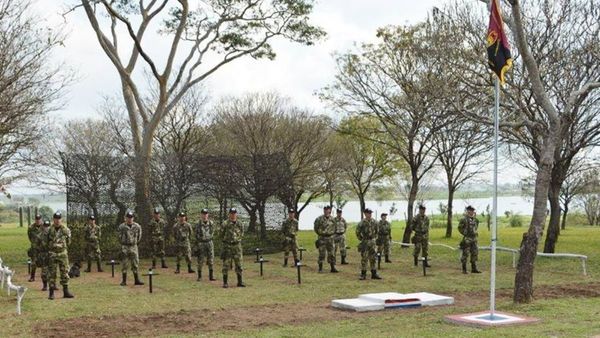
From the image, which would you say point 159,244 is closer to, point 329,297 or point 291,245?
point 291,245

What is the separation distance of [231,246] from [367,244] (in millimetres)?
3734

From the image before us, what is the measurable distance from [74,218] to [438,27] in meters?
13.5

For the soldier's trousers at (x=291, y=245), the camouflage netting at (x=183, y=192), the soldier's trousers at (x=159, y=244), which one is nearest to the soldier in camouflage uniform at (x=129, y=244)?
the soldier's trousers at (x=159, y=244)

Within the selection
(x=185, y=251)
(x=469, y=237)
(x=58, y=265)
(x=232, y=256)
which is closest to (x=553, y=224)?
(x=469, y=237)

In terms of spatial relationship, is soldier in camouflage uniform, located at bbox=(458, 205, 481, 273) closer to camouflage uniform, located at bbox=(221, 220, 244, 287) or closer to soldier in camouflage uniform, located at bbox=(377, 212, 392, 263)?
soldier in camouflage uniform, located at bbox=(377, 212, 392, 263)

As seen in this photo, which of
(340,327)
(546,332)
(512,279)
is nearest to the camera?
(546,332)

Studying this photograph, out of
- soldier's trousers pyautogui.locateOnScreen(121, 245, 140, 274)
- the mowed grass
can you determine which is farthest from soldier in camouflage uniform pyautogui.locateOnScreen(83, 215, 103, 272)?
soldier's trousers pyautogui.locateOnScreen(121, 245, 140, 274)

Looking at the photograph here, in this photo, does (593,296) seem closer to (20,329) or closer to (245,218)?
(20,329)

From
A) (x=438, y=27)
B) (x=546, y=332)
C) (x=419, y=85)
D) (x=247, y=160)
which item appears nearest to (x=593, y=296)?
(x=546, y=332)

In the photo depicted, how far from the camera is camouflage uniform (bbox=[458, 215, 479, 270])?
2012 centimetres

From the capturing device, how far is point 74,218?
24219 mm

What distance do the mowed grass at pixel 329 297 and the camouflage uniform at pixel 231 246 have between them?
0.54 meters

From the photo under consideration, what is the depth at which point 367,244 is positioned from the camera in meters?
19.0

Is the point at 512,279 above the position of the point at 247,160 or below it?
below
